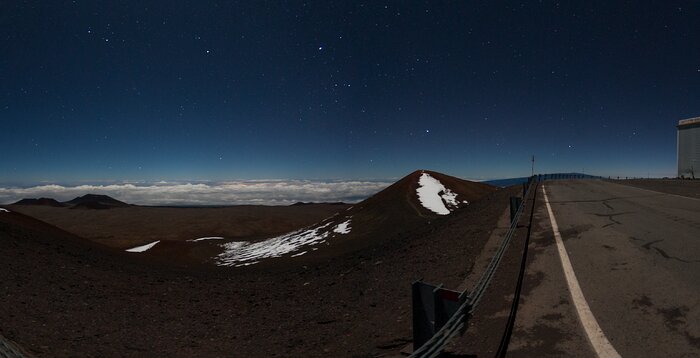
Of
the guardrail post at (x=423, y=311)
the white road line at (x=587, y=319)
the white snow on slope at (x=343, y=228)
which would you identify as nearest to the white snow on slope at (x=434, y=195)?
the white snow on slope at (x=343, y=228)

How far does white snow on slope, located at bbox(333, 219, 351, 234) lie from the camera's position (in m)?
42.2

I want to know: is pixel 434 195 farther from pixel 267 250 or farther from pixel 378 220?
pixel 267 250

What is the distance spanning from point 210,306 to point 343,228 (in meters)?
31.5

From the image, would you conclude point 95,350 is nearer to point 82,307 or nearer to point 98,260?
point 82,307

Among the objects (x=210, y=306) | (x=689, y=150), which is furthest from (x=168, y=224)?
(x=689, y=150)

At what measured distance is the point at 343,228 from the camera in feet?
144

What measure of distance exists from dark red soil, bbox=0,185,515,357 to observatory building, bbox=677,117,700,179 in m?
70.4

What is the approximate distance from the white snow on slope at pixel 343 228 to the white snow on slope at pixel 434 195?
10569 millimetres

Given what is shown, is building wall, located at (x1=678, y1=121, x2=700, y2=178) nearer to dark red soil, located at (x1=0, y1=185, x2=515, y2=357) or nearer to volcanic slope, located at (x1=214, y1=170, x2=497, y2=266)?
volcanic slope, located at (x1=214, y1=170, x2=497, y2=266)

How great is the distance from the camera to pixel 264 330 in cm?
952

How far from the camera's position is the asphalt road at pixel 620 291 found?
12.6 ft

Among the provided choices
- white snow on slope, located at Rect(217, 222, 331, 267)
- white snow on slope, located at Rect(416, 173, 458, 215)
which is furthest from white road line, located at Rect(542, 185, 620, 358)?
white snow on slope, located at Rect(416, 173, 458, 215)

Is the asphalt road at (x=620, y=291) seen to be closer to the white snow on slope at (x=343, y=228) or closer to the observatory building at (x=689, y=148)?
the white snow on slope at (x=343, y=228)

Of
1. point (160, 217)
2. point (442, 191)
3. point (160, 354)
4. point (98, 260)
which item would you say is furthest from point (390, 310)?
point (160, 217)
